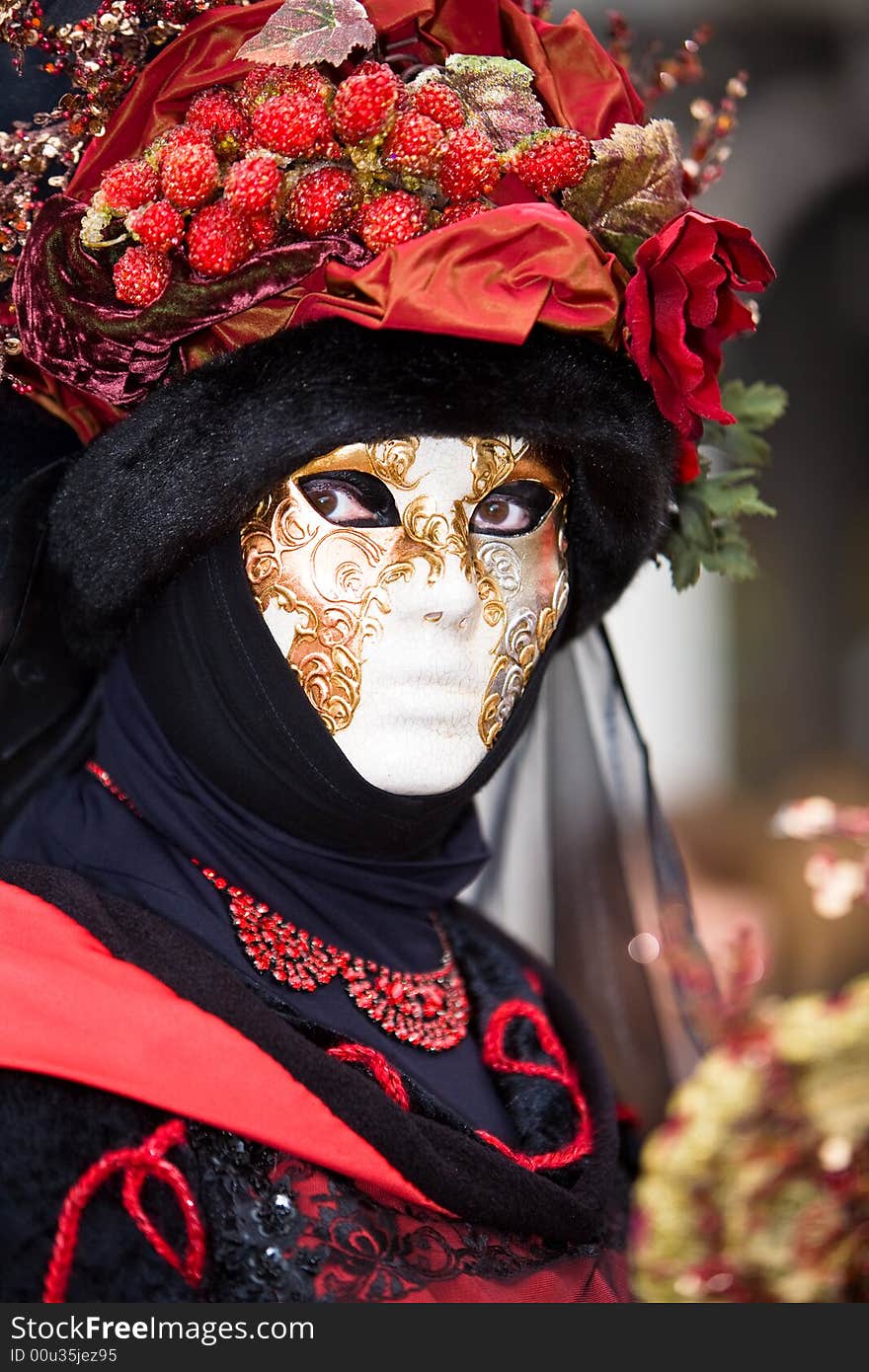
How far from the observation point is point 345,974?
1.43 metres

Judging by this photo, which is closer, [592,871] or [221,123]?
[221,123]

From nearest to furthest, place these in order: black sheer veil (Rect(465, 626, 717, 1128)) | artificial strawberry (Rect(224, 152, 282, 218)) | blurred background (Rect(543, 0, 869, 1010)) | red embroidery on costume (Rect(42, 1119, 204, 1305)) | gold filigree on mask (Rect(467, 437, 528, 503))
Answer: red embroidery on costume (Rect(42, 1119, 204, 1305)), artificial strawberry (Rect(224, 152, 282, 218)), gold filigree on mask (Rect(467, 437, 528, 503)), black sheer veil (Rect(465, 626, 717, 1128)), blurred background (Rect(543, 0, 869, 1010))

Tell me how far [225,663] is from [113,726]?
0.18 m

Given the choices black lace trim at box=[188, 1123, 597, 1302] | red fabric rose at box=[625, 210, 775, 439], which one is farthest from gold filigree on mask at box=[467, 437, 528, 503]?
black lace trim at box=[188, 1123, 597, 1302]

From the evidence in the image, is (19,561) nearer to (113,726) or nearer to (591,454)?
(113,726)

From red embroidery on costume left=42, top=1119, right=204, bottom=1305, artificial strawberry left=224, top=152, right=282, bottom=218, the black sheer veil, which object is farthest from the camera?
the black sheer veil

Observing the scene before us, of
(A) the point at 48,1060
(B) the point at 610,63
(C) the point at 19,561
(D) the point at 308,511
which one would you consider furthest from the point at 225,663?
(B) the point at 610,63

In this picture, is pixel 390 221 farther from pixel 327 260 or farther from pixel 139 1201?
pixel 139 1201

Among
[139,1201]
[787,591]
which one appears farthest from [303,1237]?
[787,591]

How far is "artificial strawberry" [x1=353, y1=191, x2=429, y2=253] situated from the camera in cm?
130

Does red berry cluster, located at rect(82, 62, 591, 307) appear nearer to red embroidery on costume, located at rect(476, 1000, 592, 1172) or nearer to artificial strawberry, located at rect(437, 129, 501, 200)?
artificial strawberry, located at rect(437, 129, 501, 200)

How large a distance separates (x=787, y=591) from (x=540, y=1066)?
298cm

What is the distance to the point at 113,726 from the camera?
58.2 inches

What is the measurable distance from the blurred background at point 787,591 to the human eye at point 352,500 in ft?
7.75
